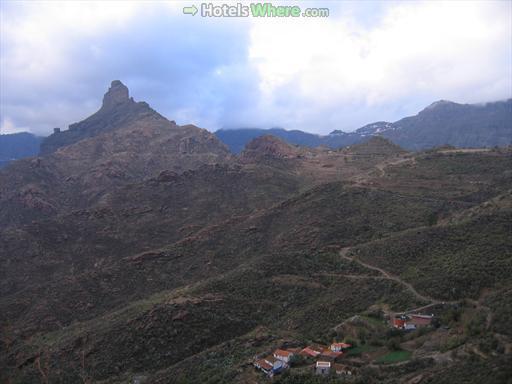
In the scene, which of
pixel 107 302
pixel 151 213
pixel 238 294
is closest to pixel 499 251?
pixel 238 294

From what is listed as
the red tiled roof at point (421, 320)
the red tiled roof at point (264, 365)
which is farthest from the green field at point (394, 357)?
the red tiled roof at point (264, 365)

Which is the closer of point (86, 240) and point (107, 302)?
point (107, 302)

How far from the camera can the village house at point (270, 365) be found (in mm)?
35250

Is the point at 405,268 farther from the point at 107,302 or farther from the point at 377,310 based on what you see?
the point at 107,302

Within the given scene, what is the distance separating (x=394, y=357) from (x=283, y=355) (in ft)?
25.6

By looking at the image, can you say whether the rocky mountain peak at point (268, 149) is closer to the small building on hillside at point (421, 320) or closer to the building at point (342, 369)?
the small building on hillside at point (421, 320)

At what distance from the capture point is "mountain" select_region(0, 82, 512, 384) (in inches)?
1468

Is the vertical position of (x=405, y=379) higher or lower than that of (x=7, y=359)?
higher

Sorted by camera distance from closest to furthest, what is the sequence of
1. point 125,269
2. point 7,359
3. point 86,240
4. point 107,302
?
1. point 7,359
2. point 107,302
3. point 125,269
4. point 86,240

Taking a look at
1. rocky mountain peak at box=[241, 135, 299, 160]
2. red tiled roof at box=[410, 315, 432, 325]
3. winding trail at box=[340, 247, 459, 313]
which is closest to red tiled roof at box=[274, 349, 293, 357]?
red tiled roof at box=[410, 315, 432, 325]

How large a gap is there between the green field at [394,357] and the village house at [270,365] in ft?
21.7

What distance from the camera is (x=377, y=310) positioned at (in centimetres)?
4319

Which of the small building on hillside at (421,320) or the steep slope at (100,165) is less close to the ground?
the steep slope at (100,165)

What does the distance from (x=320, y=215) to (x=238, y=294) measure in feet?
78.6
